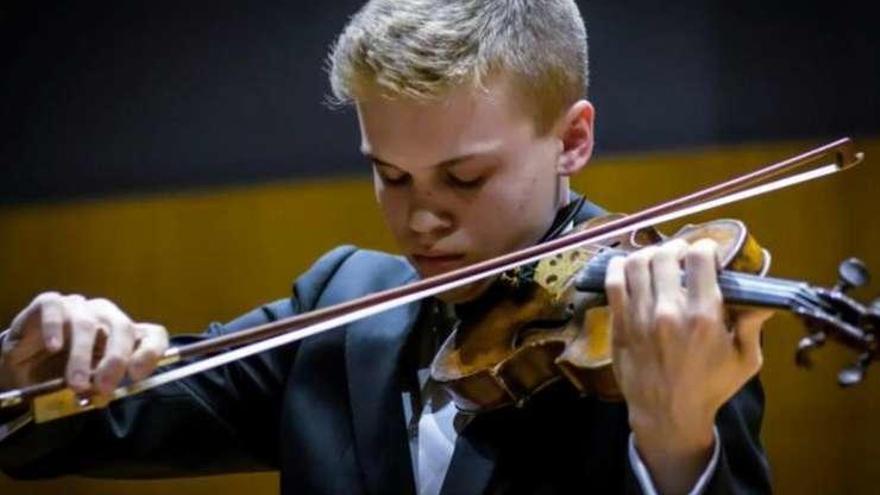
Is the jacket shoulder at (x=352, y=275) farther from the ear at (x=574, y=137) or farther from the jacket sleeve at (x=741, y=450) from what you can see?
the jacket sleeve at (x=741, y=450)

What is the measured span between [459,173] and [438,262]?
0.07 metres

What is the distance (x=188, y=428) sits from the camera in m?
1.41

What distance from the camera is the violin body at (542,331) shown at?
1.16m

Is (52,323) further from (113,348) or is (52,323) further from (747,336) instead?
(747,336)

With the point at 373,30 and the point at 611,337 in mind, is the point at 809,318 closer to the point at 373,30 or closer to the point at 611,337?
the point at 611,337

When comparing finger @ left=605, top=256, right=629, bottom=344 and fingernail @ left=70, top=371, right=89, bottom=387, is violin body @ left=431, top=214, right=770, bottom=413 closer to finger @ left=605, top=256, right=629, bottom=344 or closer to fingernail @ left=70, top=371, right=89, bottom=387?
finger @ left=605, top=256, right=629, bottom=344

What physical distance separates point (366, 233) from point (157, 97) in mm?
381

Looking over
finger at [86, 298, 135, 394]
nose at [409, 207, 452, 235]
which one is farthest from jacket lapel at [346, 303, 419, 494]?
finger at [86, 298, 135, 394]

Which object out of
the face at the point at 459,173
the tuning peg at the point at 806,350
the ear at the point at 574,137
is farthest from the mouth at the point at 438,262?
the tuning peg at the point at 806,350

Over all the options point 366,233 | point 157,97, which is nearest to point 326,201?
point 366,233

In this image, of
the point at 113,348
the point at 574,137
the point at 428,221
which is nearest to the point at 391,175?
the point at 428,221

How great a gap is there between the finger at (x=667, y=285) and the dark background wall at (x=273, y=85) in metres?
1.29

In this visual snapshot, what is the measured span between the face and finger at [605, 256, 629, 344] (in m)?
A: 0.18

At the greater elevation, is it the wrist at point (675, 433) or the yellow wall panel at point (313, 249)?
the wrist at point (675, 433)
